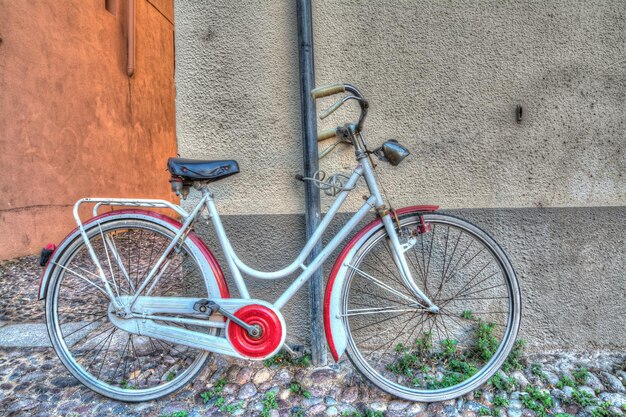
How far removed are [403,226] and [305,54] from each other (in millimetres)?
1200

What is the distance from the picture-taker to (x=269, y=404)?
73.0 inches

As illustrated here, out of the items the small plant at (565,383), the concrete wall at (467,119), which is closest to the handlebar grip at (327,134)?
the concrete wall at (467,119)

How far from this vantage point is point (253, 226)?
232 centimetres

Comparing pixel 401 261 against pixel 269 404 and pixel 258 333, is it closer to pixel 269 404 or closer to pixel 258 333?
pixel 258 333

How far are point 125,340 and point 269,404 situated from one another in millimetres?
1302

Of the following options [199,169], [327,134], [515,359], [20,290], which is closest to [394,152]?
[327,134]

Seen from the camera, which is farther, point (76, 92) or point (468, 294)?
point (76, 92)

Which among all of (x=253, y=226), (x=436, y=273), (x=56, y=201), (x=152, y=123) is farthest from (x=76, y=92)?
(x=436, y=273)

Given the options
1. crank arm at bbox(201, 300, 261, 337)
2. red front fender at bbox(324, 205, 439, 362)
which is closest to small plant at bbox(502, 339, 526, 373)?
red front fender at bbox(324, 205, 439, 362)

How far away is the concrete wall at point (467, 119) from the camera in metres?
2.19

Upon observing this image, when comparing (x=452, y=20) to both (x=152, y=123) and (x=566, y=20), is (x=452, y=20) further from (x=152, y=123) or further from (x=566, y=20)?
(x=152, y=123)

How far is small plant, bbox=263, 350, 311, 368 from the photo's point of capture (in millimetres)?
2184

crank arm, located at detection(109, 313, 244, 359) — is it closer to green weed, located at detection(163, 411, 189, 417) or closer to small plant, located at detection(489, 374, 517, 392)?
green weed, located at detection(163, 411, 189, 417)

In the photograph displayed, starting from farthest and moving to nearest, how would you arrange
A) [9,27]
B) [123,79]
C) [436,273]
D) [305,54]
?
[123,79] < [9,27] < [436,273] < [305,54]
